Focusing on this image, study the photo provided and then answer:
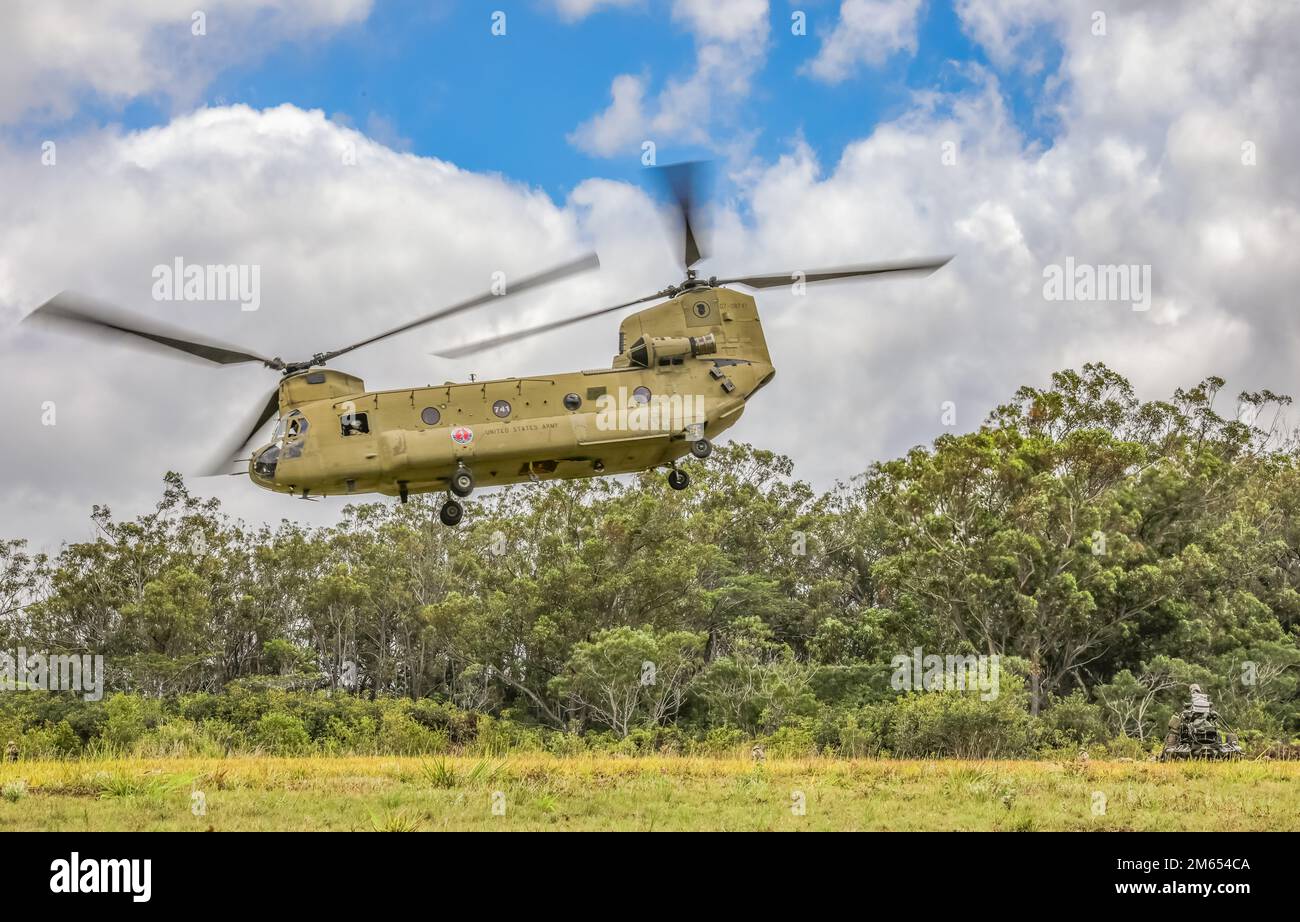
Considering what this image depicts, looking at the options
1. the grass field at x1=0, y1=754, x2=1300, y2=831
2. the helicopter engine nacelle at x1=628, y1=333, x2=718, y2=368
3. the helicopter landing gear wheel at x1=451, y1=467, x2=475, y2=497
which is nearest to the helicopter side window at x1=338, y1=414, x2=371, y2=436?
the helicopter landing gear wheel at x1=451, y1=467, x2=475, y2=497

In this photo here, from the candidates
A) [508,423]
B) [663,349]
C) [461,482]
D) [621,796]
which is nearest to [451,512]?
[461,482]

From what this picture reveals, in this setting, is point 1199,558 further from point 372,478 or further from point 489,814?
point 489,814

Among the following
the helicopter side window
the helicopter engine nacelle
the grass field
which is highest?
the helicopter engine nacelle

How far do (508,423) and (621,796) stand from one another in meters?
8.72

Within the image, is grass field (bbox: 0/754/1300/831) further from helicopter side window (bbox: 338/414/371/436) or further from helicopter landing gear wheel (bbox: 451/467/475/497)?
helicopter side window (bbox: 338/414/371/436)

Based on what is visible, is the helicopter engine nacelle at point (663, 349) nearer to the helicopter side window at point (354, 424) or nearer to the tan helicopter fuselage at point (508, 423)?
the tan helicopter fuselage at point (508, 423)

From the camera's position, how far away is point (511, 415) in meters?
24.4

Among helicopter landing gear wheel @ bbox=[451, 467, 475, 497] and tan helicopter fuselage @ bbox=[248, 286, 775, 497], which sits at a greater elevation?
tan helicopter fuselage @ bbox=[248, 286, 775, 497]

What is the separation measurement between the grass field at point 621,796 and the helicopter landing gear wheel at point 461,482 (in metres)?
4.92

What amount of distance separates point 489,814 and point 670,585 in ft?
125

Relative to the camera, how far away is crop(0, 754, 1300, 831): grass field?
1580 centimetres

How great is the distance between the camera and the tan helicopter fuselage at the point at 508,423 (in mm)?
23859

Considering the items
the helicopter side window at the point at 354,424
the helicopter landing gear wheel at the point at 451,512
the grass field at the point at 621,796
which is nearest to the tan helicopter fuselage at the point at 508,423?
the helicopter side window at the point at 354,424

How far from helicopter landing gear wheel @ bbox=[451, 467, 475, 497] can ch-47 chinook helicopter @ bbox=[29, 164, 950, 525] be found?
3 centimetres
